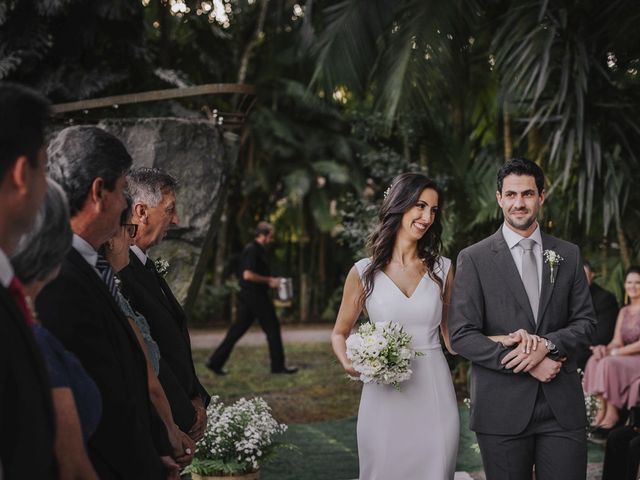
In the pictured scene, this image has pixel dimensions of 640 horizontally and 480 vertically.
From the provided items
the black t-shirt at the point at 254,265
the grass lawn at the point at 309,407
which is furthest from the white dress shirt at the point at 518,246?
the black t-shirt at the point at 254,265

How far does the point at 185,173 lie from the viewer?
728 cm

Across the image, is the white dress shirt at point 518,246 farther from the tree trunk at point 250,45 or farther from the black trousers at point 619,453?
the tree trunk at point 250,45

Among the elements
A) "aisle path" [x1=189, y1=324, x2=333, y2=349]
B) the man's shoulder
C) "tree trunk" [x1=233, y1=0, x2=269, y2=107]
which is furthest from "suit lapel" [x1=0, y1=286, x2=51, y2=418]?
"tree trunk" [x1=233, y1=0, x2=269, y2=107]

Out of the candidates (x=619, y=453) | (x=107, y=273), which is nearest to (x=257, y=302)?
(x=619, y=453)

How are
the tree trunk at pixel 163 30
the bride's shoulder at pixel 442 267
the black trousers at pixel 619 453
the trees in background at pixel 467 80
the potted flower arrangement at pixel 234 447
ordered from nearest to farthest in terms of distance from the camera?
the bride's shoulder at pixel 442 267 → the potted flower arrangement at pixel 234 447 → the black trousers at pixel 619 453 → the trees in background at pixel 467 80 → the tree trunk at pixel 163 30

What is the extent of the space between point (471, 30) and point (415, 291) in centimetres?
543

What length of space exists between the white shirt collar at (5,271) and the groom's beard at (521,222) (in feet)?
9.01

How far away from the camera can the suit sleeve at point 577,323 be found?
395cm

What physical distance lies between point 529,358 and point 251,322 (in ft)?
27.9

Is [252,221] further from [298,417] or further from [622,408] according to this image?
[622,408]

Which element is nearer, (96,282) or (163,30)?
(96,282)

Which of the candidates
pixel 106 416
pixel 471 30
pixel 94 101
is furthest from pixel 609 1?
pixel 106 416

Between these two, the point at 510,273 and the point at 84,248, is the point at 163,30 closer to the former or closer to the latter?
the point at 510,273

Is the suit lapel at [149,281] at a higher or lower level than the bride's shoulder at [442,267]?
lower
